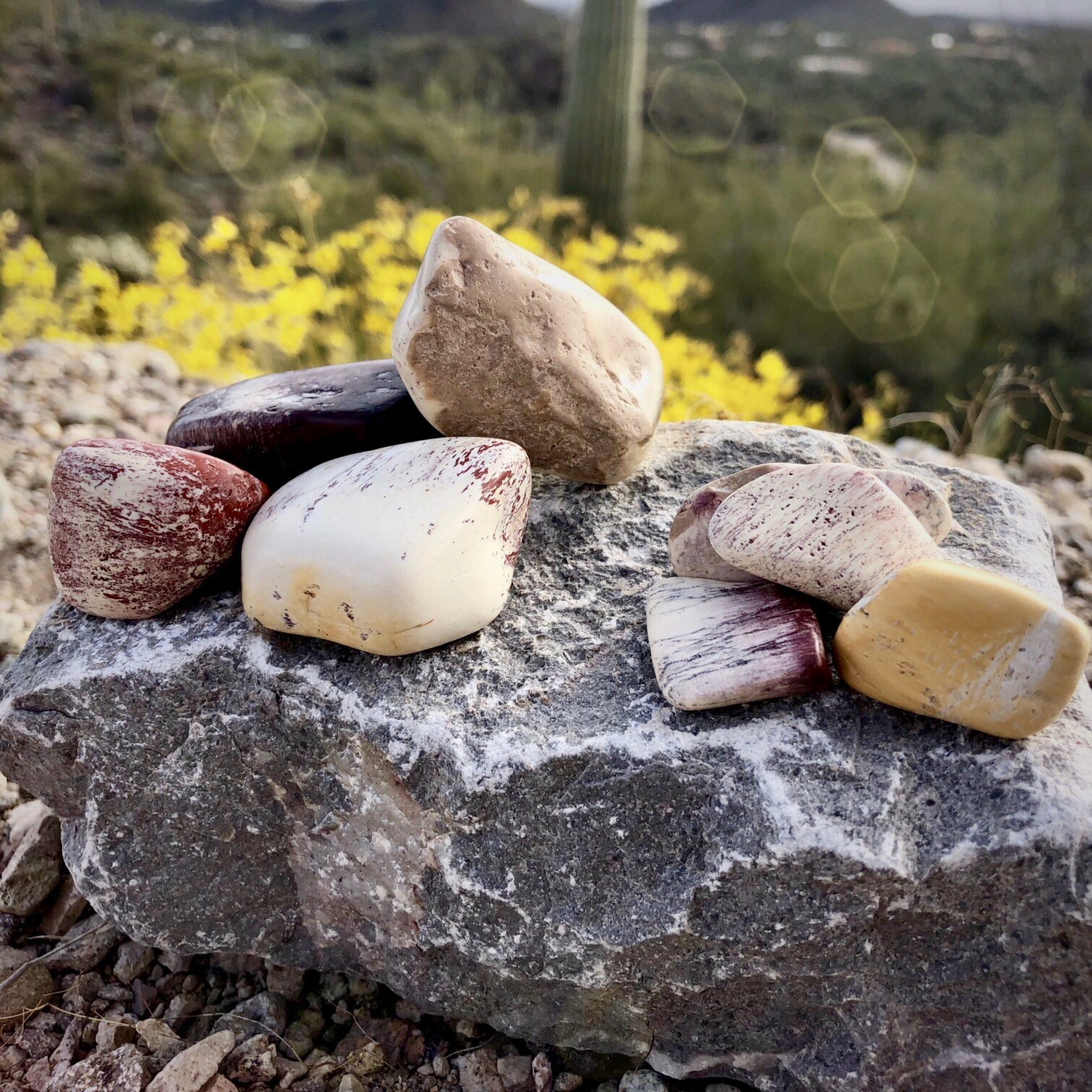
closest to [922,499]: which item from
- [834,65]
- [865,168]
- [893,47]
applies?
[865,168]

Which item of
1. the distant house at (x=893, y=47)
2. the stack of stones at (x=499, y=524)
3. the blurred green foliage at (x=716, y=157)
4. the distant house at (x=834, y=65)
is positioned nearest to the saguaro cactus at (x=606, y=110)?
the blurred green foliage at (x=716, y=157)

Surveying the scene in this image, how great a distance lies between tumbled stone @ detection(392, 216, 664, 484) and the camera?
150 cm

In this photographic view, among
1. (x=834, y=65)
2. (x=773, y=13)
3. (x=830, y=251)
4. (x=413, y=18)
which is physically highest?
(x=773, y=13)

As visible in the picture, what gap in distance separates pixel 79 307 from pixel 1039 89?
11.1 meters

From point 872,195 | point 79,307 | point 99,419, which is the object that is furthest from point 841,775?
point 872,195

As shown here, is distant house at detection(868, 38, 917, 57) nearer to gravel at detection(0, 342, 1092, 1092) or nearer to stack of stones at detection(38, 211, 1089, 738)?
stack of stones at detection(38, 211, 1089, 738)

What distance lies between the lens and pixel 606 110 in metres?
5.56

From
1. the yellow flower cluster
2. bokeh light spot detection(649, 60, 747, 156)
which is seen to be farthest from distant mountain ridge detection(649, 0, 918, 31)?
the yellow flower cluster

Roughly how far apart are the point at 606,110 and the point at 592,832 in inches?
204

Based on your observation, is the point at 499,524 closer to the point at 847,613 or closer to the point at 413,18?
the point at 847,613

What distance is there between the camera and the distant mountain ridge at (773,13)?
12.9 m

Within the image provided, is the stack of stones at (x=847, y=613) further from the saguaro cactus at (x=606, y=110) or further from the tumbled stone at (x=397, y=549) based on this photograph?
Answer: the saguaro cactus at (x=606, y=110)

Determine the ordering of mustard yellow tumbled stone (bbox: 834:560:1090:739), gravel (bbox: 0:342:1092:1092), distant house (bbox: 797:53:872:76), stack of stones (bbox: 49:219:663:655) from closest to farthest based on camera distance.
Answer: mustard yellow tumbled stone (bbox: 834:560:1090:739), stack of stones (bbox: 49:219:663:655), gravel (bbox: 0:342:1092:1092), distant house (bbox: 797:53:872:76)

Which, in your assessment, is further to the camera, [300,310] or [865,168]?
[865,168]
